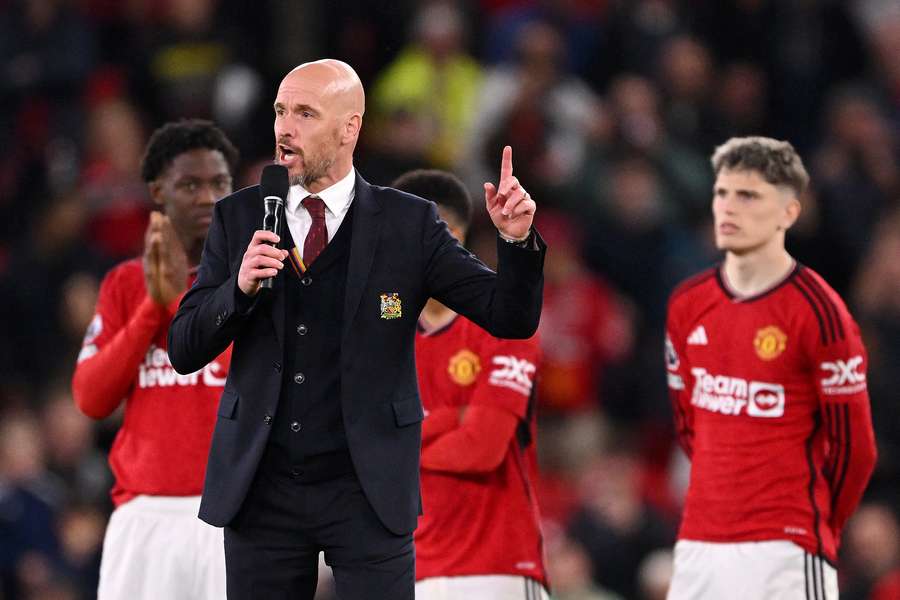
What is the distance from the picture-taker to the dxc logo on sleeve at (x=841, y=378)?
5766 millimetres

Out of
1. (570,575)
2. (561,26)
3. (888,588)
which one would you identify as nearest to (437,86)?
(561,26)

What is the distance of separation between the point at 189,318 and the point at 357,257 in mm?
484

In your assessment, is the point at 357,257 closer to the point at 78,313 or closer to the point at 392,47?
the point at 78,313

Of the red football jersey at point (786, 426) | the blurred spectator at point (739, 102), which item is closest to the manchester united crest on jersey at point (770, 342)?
the red football jersey at point (786, 426)

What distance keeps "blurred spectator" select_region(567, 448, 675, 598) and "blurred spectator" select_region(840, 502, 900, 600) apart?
0.97 meters

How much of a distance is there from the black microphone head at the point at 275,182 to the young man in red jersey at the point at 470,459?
1656 mm

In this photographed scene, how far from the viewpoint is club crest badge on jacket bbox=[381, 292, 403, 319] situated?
445 cm

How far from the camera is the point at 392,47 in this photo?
11.2m

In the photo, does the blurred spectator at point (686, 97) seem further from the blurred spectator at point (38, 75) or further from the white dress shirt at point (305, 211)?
the white dress shirt at point (305, 211)

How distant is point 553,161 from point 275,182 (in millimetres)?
6671

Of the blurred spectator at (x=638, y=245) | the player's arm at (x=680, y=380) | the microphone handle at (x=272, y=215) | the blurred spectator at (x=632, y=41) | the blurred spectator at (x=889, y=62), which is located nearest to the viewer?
the microphone handle at (x=272, y=215)

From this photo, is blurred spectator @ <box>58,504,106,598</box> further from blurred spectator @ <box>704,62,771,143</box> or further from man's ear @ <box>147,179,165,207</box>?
blurred spectator @ <box>704,62,771,143</box>

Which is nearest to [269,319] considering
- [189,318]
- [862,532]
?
[189,318]

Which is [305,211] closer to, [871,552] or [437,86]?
[871,552]
